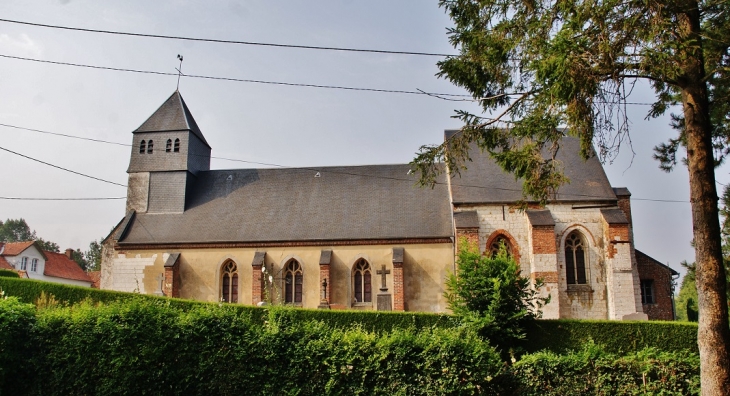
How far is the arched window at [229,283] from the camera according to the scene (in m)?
23.3

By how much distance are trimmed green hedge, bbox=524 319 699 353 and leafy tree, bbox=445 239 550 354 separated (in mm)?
600

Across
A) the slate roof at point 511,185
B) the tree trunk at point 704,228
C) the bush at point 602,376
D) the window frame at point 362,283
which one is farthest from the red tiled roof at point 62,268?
the tree trunk at point 704,228

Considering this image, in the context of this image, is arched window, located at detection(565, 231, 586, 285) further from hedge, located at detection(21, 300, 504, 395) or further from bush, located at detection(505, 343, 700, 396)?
hedge, located at detection(21, 300, 504, 395)

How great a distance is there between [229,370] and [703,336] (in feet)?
25.4

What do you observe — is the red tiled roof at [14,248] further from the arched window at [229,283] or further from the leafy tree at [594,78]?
the leafy tree at [594,78]

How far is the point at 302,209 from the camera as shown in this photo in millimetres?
25031

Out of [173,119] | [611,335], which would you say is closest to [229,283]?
[173,119]

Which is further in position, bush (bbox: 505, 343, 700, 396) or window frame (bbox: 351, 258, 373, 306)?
window frame (bbox: 351, 258, 373, 306)

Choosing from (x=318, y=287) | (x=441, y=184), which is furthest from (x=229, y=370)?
(x=441, y=184)

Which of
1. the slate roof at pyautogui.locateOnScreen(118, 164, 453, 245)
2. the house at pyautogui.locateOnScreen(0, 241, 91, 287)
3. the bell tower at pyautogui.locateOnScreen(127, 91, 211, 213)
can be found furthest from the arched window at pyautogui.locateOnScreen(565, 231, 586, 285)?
the house at pyautogui.locateOnScreen(0, 241, 91, 287)

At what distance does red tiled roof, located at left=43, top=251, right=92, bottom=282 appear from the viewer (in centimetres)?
4672

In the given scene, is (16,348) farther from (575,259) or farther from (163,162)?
(575,259)

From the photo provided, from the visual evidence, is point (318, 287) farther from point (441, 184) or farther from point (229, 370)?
point (229, 370)

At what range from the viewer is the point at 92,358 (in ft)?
32.0
